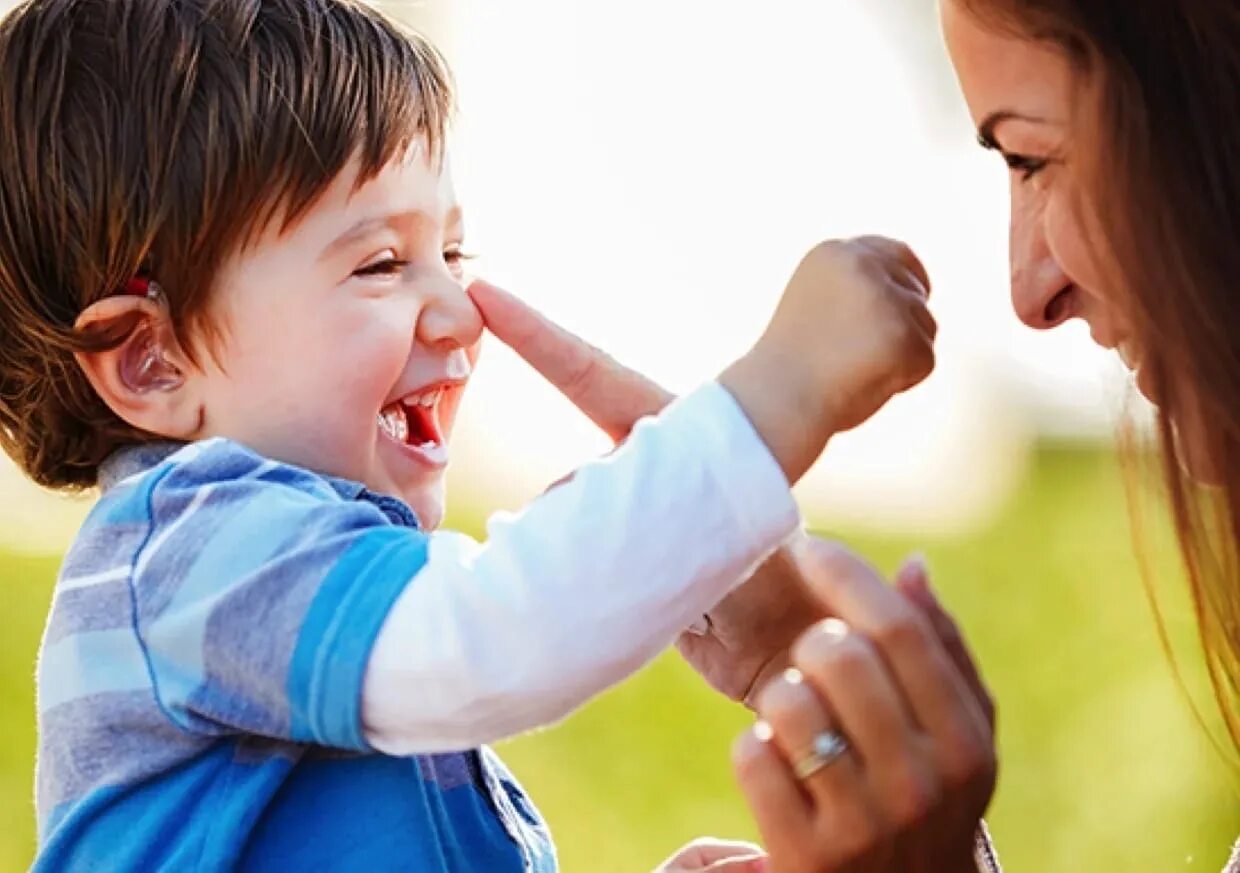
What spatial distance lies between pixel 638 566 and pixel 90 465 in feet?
1.95

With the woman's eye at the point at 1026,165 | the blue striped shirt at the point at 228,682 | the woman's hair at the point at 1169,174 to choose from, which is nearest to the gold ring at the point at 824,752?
the blue striped shirt at the point at 228,682

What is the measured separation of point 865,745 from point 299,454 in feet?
1.74

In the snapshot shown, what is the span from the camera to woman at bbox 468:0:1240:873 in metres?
1.40

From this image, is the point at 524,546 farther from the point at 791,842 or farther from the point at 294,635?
the point at 791,842

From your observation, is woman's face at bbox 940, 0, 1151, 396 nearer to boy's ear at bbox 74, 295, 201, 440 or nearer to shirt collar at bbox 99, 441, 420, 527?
shirt collar at bbox 99, 441, 420, 527

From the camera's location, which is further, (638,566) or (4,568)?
(4,568)

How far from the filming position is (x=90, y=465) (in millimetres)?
1799

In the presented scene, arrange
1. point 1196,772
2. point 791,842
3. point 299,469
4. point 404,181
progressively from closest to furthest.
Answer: point 791,842 → point 299,469 → point 404,181 → point 1196,772

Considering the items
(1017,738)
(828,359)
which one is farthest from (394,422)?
(1017,738)

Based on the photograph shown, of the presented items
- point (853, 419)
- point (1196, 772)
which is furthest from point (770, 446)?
point (1196, 772)

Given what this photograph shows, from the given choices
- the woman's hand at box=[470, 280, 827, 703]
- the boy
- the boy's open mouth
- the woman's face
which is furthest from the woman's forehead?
the boy's open mouth

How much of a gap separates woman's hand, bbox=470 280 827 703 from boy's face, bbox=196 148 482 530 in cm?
15

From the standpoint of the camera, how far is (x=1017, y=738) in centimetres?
538

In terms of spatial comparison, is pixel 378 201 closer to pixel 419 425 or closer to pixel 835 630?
pixel 419 425
